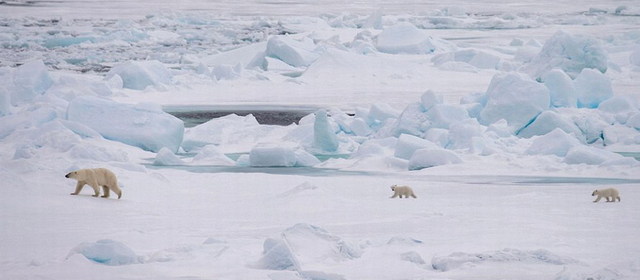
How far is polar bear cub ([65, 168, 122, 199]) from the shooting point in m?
6.00

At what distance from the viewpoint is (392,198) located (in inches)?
270

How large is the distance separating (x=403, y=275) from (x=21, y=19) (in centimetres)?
2833

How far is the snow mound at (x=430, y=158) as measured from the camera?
9070mm

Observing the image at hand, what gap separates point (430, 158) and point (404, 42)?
475 inches

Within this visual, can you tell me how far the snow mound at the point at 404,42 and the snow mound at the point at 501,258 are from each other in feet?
53.1

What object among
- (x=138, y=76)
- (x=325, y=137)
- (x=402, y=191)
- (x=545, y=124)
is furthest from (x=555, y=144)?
(x=138, y=76)

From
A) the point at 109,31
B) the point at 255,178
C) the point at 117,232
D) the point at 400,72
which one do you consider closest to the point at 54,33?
the point at 109,31

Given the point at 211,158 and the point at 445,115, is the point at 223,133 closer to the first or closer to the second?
the point at 211,158

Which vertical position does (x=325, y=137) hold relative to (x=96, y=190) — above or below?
below

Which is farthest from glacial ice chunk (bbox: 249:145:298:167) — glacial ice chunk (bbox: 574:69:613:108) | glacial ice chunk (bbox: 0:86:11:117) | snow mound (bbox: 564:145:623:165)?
glacial ice chunk (bbox: 574:69:613:108)

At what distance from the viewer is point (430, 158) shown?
29.9 feet

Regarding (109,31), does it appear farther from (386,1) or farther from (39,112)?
(386,1)

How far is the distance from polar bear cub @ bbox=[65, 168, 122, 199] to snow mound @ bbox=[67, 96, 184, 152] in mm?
3801

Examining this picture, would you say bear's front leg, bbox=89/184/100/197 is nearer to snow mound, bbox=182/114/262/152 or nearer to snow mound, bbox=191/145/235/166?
snow mound, bbox=191/145/235/166
